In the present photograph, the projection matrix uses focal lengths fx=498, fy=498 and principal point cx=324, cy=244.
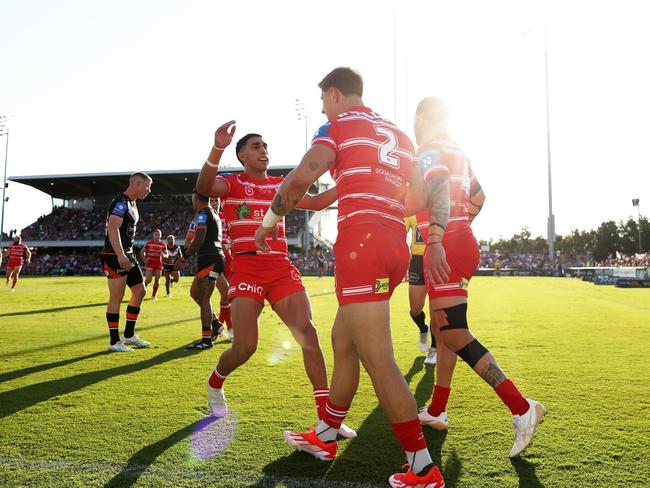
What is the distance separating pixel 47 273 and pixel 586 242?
9586cm

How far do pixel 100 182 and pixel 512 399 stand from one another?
65.8 metres

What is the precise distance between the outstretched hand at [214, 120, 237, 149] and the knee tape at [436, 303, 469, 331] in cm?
190

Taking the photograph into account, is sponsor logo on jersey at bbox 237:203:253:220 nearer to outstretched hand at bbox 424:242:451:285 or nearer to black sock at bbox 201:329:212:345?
outstretched hand at bbox 424:242:451:285

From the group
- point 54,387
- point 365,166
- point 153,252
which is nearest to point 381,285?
point 365,166

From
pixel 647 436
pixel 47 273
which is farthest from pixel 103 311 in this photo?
pixel 47 273

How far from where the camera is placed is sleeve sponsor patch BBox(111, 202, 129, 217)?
6.73m

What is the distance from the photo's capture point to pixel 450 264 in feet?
11.2

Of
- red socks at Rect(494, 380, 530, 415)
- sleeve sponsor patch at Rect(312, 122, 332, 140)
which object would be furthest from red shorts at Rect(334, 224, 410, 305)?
red socks at Rect(494, 380, 530, 415)

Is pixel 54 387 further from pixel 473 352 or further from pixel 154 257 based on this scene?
pixel 154 257

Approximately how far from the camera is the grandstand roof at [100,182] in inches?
2290

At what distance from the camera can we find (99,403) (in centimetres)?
406

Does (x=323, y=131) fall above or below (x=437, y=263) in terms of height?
above

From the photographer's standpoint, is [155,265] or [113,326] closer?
[113,326]

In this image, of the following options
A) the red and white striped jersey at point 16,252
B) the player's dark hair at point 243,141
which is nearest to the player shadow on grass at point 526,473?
the player's dark hair at point 243,141
